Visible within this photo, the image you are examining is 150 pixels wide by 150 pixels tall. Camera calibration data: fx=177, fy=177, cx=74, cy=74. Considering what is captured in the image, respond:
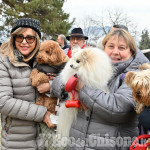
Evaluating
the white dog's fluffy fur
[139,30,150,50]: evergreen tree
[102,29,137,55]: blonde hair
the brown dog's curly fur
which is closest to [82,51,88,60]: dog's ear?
the white dog's fluffy fur

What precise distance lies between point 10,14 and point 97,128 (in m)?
16.9

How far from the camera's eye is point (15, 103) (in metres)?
2.07

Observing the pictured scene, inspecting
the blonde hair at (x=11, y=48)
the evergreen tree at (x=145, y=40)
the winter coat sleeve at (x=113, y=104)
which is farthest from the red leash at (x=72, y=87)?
the evergreen tree at (x=145, y=40)

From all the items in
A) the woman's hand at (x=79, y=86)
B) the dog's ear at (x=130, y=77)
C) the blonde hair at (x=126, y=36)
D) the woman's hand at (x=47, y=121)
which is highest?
the blonde hair at (x=126, y=36)

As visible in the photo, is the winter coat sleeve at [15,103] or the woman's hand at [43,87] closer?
the winter coat sleeve at [15,103]

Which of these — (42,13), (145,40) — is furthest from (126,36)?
(145,40)

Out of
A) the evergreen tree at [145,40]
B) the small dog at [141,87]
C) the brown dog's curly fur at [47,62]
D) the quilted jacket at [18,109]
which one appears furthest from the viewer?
the evergreen tree at [145,40]

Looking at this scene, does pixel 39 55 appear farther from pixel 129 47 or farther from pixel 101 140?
pixel 101 140

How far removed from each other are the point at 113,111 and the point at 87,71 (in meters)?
0.52

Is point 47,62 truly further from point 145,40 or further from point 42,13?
point 145,40

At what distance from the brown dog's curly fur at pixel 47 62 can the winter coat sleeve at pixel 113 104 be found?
35.1 inches

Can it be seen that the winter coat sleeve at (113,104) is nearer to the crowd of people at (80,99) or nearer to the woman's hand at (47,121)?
the crowd of people at (80,99)

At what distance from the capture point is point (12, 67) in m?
2.16

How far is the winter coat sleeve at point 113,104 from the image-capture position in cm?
160
